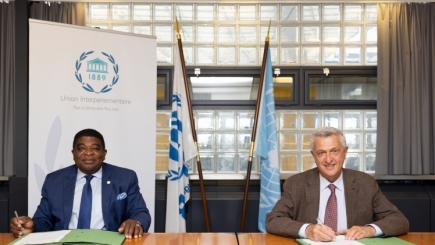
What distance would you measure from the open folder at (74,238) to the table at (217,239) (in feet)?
0.23

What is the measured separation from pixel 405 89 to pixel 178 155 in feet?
7.15

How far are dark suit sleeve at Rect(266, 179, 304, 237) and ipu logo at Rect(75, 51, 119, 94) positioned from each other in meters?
1.77

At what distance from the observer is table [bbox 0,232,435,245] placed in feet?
7.18

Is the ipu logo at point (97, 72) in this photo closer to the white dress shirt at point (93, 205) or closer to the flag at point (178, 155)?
the flag at point (178, 155)

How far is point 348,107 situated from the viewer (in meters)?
4.66

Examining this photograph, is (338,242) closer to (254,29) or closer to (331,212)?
(331,212)

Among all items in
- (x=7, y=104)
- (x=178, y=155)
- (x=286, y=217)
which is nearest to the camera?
(x=286, y=217)

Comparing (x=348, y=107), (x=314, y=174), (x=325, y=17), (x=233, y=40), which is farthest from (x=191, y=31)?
(x=314, y=174)

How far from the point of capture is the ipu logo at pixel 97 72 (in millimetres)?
3664

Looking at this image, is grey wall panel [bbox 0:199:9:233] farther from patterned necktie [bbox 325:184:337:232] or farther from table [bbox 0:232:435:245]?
patterned necktie [bbox 325:184:337:232]

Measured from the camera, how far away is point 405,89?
448 cm

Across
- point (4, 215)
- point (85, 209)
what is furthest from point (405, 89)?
point (4, 215)

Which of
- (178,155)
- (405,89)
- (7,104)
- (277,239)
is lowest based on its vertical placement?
(277,239)

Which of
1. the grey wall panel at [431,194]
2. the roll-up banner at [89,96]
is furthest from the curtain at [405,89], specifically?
the roll-up banner at [89,96]
